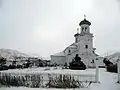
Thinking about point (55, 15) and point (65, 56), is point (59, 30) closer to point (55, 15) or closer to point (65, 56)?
point (55, 15)

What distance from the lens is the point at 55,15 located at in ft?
10.9

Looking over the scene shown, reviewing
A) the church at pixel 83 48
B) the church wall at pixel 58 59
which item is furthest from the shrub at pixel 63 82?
the church wall at pixel 58 59

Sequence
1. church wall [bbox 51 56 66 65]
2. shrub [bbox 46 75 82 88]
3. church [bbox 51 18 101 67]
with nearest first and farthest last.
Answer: shrub [bbox 46 75 82 88]
church [bbox 51 18 101 67]
church wall [bbox 51 56 66 65]

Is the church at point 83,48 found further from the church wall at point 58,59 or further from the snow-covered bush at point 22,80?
the snow-covered bush at point 22,80

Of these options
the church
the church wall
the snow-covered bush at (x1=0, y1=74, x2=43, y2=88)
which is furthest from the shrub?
the church wall

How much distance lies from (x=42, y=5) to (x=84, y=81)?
6.04ft

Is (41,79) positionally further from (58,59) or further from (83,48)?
(58,59)

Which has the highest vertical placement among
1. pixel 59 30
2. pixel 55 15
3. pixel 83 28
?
pixel 83 28

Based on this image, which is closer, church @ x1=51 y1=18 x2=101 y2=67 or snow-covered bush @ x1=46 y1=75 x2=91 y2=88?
snow-covered bush @ x1=46 y1=75 x2=91 y2=88

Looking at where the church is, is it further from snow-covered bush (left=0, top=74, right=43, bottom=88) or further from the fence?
snow-covered bush (left=0, top=74, right=43, bottom=88)

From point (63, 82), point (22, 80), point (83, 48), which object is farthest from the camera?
point (83, 48)

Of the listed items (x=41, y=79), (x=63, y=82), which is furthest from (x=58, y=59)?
(x=63, y=82)

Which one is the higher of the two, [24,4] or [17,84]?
[24,4]

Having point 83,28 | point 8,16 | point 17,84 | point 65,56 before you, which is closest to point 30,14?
point 8,16
